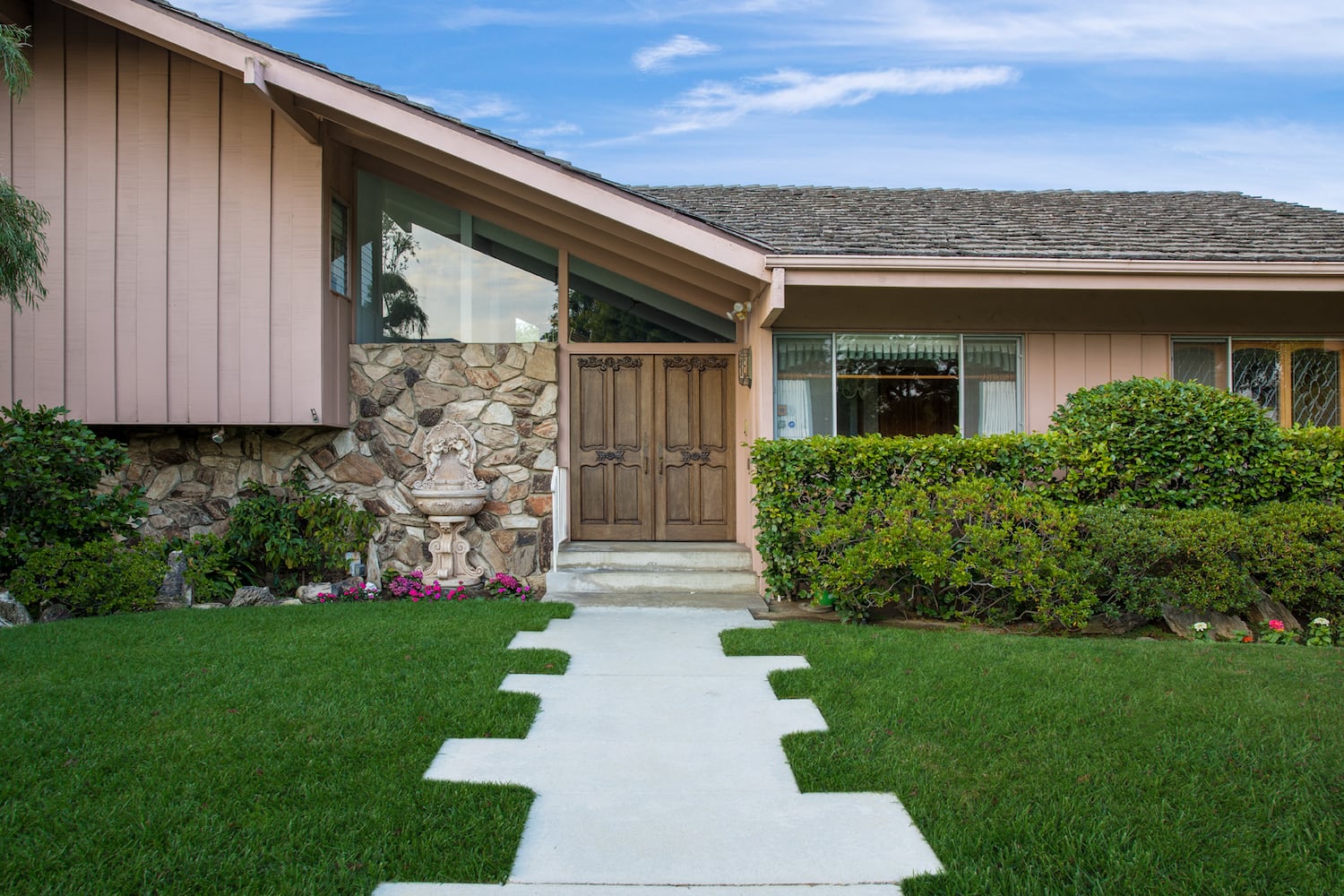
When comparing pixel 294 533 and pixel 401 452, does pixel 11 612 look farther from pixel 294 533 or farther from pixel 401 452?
pixel 401 452

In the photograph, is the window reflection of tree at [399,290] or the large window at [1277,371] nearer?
the large window at [1277,371]

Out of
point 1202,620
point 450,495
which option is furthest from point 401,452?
point 1202,620

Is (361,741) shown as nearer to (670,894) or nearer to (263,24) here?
(670,894)

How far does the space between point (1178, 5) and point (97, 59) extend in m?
11.3

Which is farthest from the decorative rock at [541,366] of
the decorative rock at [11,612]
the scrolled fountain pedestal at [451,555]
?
the decorative rock at [11,612]

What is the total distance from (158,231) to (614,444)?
439 cm

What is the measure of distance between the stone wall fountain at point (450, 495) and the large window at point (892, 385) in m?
2.79

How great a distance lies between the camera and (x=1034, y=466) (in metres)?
6.71

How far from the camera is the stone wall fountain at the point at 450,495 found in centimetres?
772

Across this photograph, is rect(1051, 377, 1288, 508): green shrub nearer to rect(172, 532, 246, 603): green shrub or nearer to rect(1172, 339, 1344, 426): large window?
rect(1172, 339, 1344, 426): large window

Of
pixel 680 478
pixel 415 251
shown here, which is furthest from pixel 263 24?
pixel 680 478

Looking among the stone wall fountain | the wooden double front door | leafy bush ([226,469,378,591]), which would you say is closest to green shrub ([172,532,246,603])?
leafy bush ([226,469,378,591])

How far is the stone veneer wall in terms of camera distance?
8156 millimetres

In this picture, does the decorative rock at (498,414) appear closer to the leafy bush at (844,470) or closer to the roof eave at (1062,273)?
the leafy bush at (844,470)
